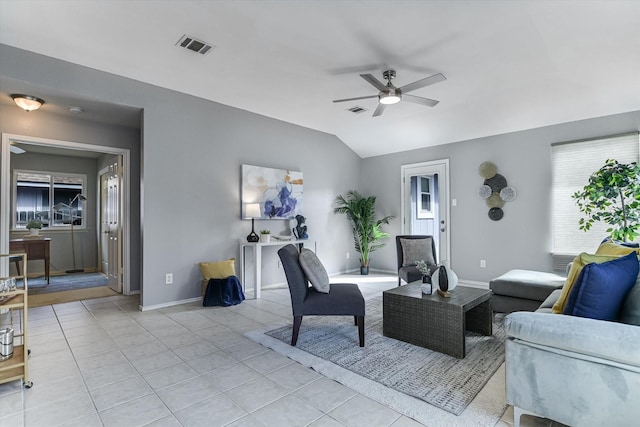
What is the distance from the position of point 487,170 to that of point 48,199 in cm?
852

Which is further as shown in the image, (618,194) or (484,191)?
(484,191)

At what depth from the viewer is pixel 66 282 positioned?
18.6 ft

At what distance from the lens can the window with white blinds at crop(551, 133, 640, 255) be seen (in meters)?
4.09

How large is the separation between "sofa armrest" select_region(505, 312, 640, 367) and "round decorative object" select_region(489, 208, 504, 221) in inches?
147

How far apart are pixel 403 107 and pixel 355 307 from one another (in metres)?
3.23

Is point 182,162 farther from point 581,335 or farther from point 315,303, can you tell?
point 581,335

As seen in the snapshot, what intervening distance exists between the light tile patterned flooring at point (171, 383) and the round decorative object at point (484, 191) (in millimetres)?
3780

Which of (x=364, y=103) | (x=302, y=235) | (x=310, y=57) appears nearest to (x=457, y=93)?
(x=364, y=103)

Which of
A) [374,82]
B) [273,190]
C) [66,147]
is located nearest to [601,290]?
[374,82]

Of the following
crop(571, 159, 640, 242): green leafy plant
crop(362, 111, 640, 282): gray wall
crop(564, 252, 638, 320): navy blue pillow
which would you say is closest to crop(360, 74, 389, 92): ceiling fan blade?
crop(564, 252, 638, 320): navy blue pillow

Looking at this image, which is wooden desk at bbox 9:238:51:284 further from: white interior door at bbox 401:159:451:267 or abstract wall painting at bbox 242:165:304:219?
white interior door at bbox 401:159:451:267

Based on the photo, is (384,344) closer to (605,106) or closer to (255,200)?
(255,200)

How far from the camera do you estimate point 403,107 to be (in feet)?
15.5

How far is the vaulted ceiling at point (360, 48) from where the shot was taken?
254cm
